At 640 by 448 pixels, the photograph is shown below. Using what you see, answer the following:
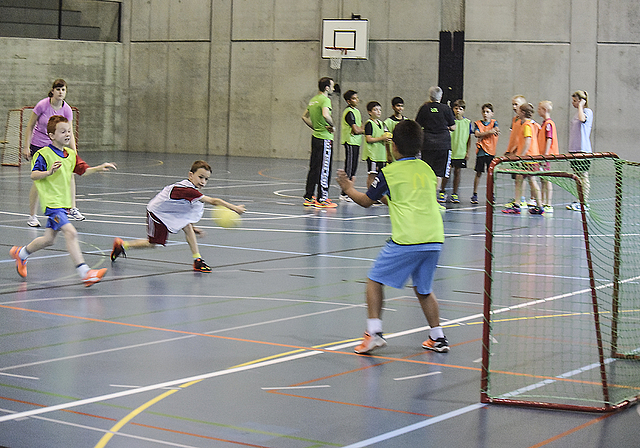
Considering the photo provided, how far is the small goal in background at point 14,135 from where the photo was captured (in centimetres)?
2733

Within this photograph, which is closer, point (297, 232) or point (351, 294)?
point (351, 294)

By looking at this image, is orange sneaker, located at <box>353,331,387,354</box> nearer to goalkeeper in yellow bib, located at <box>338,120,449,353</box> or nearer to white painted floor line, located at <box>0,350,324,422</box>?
goalkeeper in yellow bib, located at <box>338,120,449,353</box>

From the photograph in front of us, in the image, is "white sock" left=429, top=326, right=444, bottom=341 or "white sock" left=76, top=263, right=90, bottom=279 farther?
"white sock" left=76, top=263, right=90, bottom=279

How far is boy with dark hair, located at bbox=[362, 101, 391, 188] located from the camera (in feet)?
56.3

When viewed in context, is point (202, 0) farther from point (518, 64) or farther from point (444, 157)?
point (444, 157)

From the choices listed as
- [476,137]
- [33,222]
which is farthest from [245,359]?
[476,137]

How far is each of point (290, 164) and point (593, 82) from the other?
31.0 feet

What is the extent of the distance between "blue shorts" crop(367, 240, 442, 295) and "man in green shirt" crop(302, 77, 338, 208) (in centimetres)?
997

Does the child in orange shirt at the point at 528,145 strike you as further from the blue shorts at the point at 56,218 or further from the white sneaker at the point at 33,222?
the blue shorts at the point at 56,218

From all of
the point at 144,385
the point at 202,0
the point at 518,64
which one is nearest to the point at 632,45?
the point at 518,64

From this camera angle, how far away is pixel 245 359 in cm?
608

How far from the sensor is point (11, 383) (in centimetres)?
539

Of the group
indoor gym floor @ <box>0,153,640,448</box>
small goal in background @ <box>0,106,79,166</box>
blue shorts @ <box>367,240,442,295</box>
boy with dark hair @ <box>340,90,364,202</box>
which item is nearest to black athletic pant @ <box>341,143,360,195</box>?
boy with dark hair @ <box>340,90,364,202</box>

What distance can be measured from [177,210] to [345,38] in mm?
20958
